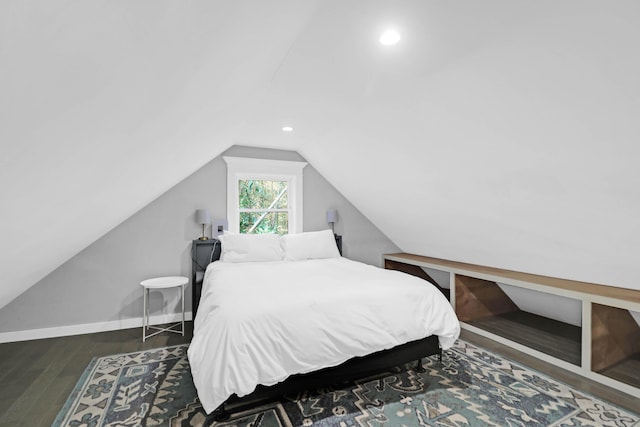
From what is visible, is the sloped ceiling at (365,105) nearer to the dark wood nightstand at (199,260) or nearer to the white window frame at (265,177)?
the white window frame at (265,177)

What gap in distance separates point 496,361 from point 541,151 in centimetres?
174

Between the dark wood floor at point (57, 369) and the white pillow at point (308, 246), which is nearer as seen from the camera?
the dark wood floor at point (57, 369)

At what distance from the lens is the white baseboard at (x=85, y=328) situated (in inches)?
124

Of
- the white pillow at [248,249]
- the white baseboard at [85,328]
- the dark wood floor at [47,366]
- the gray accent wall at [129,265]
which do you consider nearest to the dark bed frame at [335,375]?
the dark wood floor at [47,366]

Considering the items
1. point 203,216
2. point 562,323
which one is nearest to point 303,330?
point 203,216

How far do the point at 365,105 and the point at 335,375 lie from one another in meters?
2.00

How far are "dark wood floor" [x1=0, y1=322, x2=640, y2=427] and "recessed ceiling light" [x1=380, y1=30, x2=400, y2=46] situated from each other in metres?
2.64

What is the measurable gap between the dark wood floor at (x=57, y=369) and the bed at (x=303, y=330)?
93 cm

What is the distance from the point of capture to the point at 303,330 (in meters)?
1.92

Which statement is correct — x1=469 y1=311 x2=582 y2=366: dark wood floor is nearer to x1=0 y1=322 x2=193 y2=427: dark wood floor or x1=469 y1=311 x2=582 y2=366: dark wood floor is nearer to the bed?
the bed

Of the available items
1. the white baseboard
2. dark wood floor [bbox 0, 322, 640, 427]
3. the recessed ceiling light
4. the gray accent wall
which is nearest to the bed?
dark wood floor [bbox 0, 322, 640, 427]

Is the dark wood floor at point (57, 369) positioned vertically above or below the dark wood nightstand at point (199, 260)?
below

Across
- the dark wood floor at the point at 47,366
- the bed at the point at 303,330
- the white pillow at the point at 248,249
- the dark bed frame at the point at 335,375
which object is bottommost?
the dark wood floor at the point at 47,366

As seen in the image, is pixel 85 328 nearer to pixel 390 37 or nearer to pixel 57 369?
pixel 57 369
